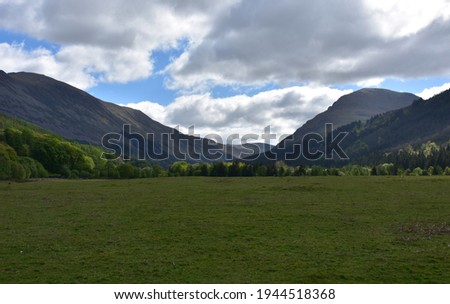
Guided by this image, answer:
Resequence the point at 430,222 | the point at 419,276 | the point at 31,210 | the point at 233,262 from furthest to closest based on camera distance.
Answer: the point at 31,210 < the point at 430,222 < the point at 233,262 < the point at 419,276

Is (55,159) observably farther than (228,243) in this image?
Yes

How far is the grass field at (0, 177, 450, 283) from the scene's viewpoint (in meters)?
20.2

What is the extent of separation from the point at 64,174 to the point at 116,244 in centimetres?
13167

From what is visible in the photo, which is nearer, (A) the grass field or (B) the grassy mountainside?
(A) the grass field

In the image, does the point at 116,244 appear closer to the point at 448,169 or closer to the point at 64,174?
the point at 64,174

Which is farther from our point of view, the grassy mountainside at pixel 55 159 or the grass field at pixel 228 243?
the grassy mountainside at pixel 55 159

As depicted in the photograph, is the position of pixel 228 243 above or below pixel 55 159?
below

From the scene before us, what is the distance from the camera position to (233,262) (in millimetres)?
22312

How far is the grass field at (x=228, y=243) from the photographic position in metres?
20.2

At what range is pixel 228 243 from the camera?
2744 centimetres

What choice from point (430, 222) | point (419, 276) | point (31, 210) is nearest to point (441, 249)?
point (419, 276)

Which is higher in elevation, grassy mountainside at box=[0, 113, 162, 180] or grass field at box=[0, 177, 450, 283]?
grassy mountainside at box=[0, 113, 162, 180]

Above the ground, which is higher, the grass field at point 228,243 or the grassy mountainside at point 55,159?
the grassy mountainside at point 55,159
